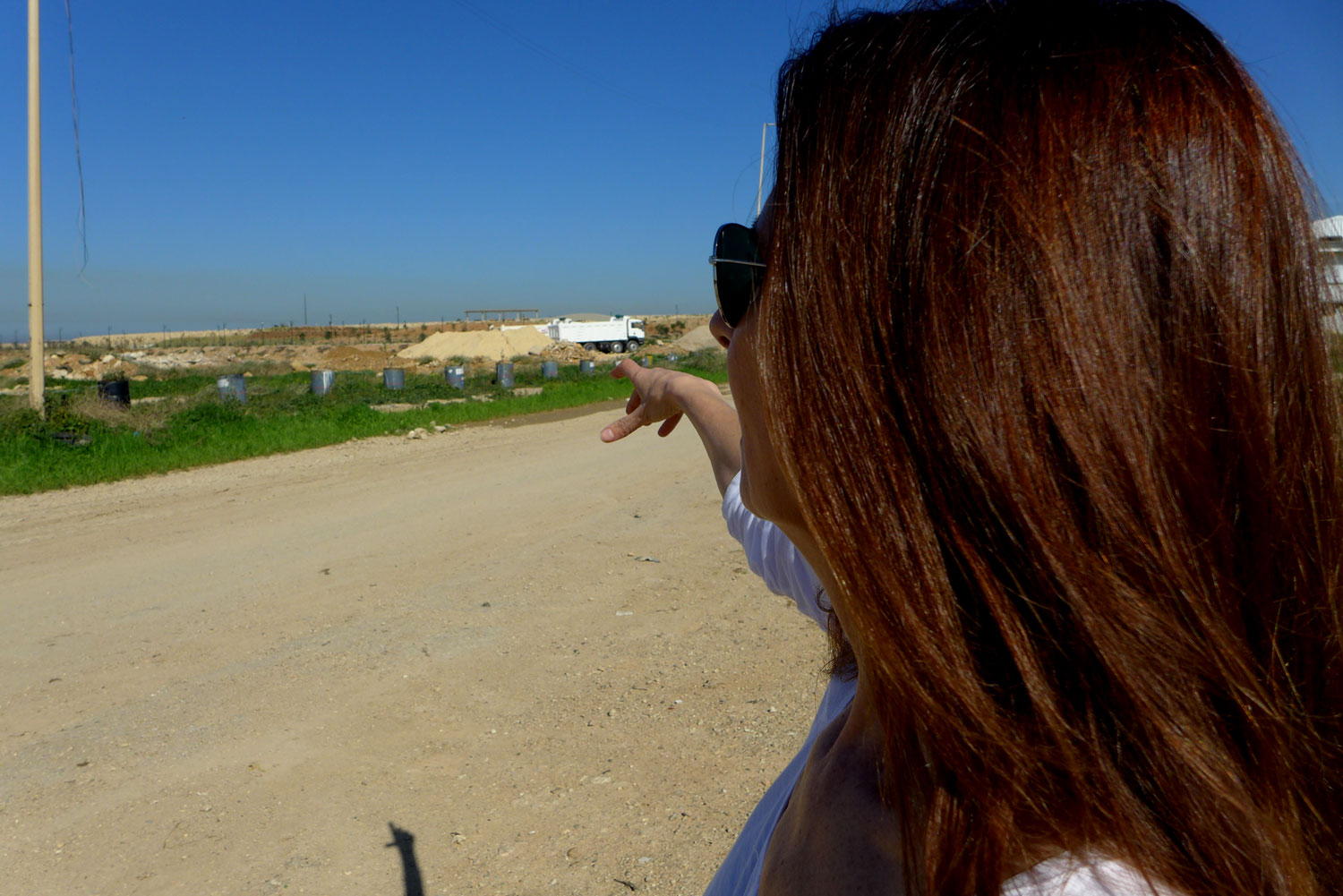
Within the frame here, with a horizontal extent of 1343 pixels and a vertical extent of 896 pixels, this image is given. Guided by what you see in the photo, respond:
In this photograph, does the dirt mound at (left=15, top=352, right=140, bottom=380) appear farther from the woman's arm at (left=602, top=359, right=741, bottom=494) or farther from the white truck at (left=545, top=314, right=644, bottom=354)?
the woman's arm at (left=602, top=359, right=741, bottom=494)

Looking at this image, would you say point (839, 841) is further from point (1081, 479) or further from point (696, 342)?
point (696, 342)

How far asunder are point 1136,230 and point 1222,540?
247 mm

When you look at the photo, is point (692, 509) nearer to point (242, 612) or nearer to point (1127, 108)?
point (242, 612)

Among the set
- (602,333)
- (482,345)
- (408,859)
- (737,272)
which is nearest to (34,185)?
(408,859)

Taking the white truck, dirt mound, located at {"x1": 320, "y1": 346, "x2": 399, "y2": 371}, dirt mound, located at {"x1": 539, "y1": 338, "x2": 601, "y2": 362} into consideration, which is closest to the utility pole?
dirt mound, located at {"x1": 320, "y1": 346, "x2": 399, "y2": 371}

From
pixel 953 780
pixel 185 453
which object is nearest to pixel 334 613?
pixel 953 780

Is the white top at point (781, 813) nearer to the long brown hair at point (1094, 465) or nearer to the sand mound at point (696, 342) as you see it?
the long brown hair at point (1094, 465)

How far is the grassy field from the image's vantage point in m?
9.95

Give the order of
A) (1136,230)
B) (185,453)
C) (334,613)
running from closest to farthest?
(1136,230)
(334,613)
(185,453)

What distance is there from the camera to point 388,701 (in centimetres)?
409

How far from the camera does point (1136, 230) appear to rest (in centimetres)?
71

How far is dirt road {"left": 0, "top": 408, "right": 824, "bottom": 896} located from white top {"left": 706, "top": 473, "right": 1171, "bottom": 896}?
1.51 m

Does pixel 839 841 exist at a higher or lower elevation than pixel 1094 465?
lower

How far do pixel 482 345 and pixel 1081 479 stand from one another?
53.0 m
